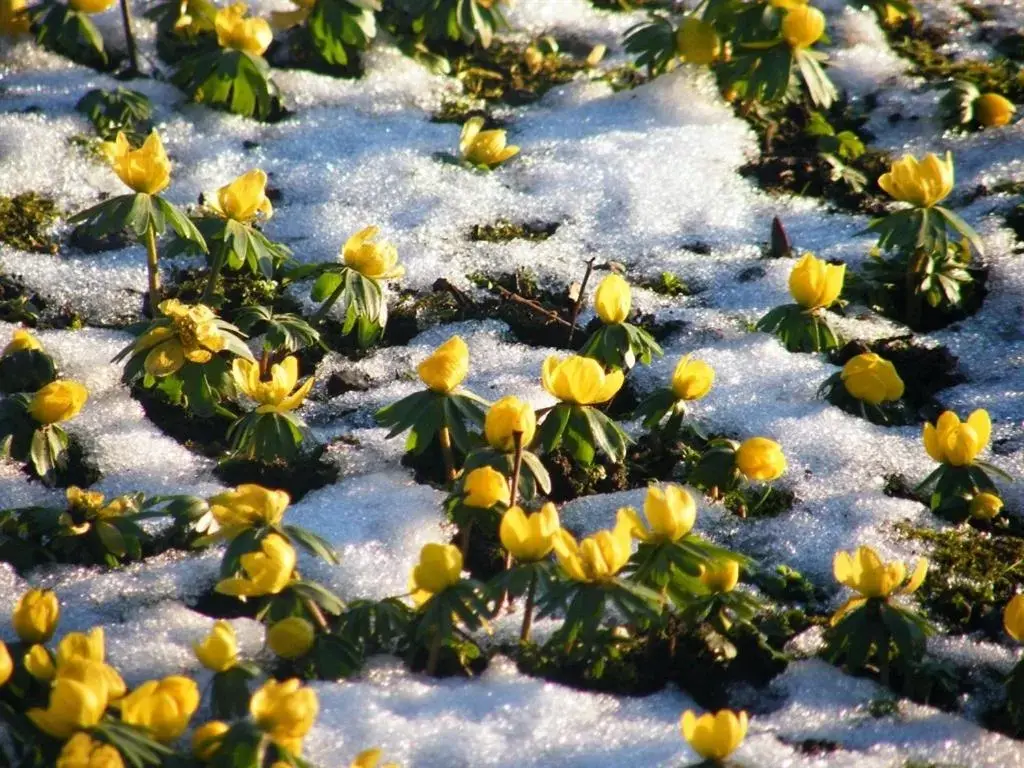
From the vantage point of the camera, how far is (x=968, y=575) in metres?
2.64

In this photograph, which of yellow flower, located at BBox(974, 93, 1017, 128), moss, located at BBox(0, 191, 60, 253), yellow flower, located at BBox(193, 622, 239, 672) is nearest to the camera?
yellow flower, located at BBox(193, 622, 239, 672)

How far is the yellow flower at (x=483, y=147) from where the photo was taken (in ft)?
12.4

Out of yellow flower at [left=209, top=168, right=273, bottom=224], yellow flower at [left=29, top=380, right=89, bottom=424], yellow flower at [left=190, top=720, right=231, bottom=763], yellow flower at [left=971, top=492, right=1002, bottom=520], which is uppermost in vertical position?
yellow flower at [left=209, top=168, right=273, bottom=224]

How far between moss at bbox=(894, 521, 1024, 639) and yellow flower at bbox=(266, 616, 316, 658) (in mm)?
1256

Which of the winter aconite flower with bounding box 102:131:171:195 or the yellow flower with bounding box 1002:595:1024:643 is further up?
the winter aconite flower with bounding box 102:131:171:195

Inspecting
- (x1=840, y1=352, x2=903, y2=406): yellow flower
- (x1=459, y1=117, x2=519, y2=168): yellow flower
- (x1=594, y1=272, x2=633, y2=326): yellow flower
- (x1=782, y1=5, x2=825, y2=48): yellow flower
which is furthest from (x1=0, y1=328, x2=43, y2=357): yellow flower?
(x1=782, y1=5, x2=825, y2=48): yellow flower

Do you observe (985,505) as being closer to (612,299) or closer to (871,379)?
(871,379)

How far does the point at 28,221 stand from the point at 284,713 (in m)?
2.12

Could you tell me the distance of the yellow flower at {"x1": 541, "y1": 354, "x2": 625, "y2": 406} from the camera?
2.56 metres

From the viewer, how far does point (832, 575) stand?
2.63 metres

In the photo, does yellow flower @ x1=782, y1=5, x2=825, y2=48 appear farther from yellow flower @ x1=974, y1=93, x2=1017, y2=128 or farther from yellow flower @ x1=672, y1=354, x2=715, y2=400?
yellow flower @ x1=672, y1=354, x2=715, y2=400

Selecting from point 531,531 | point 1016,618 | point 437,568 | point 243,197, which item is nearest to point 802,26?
point 243,197

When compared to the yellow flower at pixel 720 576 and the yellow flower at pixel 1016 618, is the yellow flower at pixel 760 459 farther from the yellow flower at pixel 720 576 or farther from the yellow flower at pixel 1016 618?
the yellow flower at pixel 1016 618

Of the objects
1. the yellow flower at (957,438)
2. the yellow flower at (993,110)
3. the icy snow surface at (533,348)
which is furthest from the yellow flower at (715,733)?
the yellow flower at (993,110)
